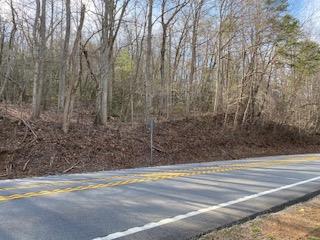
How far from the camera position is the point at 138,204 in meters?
7.89

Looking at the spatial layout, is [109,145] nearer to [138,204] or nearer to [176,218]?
[138,204]

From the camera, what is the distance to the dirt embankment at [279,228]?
5727 millimetres

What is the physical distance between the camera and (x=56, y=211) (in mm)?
6969

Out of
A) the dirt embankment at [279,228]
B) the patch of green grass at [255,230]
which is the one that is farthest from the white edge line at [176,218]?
the patch of green grass at [255,230]

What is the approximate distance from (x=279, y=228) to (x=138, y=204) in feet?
9.44

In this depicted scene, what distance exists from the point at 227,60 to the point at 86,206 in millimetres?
27273

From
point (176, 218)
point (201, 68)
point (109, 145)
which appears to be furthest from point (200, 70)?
point (176, 218)

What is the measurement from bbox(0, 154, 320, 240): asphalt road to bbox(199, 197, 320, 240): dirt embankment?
0.41m

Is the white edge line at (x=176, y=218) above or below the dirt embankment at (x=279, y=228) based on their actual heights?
above

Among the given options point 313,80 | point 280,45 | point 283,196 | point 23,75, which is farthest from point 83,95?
point 283,196

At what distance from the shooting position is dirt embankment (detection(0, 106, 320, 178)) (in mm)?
16375

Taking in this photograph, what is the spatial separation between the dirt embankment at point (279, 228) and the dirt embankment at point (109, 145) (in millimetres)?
10390

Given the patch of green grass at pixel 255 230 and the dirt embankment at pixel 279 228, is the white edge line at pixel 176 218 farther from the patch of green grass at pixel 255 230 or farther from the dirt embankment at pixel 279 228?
the patch of green grass at pixel 255 230

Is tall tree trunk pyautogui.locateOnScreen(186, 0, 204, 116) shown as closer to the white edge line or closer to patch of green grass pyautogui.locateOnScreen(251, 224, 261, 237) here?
the white edge line
